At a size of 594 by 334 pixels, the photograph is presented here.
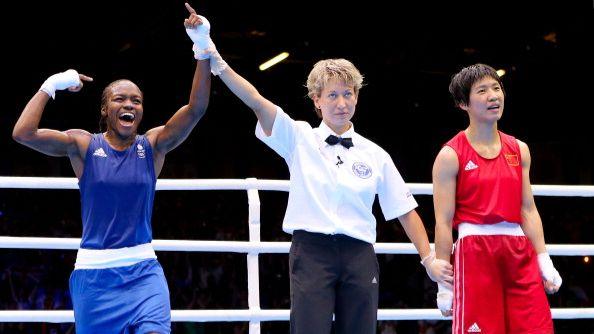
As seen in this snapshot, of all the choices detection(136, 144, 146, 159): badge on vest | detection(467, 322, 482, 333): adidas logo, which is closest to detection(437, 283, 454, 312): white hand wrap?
detection(467, 322, 482, 333): adidas logo

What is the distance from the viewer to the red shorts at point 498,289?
10.0 feet

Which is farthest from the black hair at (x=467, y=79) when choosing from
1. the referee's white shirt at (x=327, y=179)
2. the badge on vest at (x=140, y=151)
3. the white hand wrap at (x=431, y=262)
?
the badge on vest at (x=140, y=151)

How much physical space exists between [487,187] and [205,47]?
114 centimetres

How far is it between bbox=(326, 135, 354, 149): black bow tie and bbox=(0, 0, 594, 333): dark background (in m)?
5.54

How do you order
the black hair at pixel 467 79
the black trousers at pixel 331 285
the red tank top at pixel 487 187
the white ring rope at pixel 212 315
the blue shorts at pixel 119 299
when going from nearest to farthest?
the black trousers at pixel 331 285, the blue shorts at pixel 119 299, the red tank top at pixel 487 187, the black hair at pixel 467 79, the white ring rope at pixel 212 315

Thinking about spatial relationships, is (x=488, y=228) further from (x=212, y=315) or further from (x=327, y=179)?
(x=212, y=315)

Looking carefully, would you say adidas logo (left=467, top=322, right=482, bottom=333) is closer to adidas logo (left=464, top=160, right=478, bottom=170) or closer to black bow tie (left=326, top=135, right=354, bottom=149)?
adidas logo (left=464, top=160, right=478, bottom=170)

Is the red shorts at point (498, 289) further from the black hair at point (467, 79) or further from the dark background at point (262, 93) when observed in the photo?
the dark background at point (262, 93)

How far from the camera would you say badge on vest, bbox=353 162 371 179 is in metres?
3.12

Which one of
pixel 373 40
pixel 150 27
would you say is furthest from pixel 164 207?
pixel 373 40

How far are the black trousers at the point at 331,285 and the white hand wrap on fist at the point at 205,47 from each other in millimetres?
659

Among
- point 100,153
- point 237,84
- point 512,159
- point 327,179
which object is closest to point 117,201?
point 100,153

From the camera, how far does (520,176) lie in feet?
10.7

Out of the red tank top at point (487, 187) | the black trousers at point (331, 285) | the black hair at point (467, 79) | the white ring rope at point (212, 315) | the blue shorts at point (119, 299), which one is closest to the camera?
the black trousers at point (331, 285)
